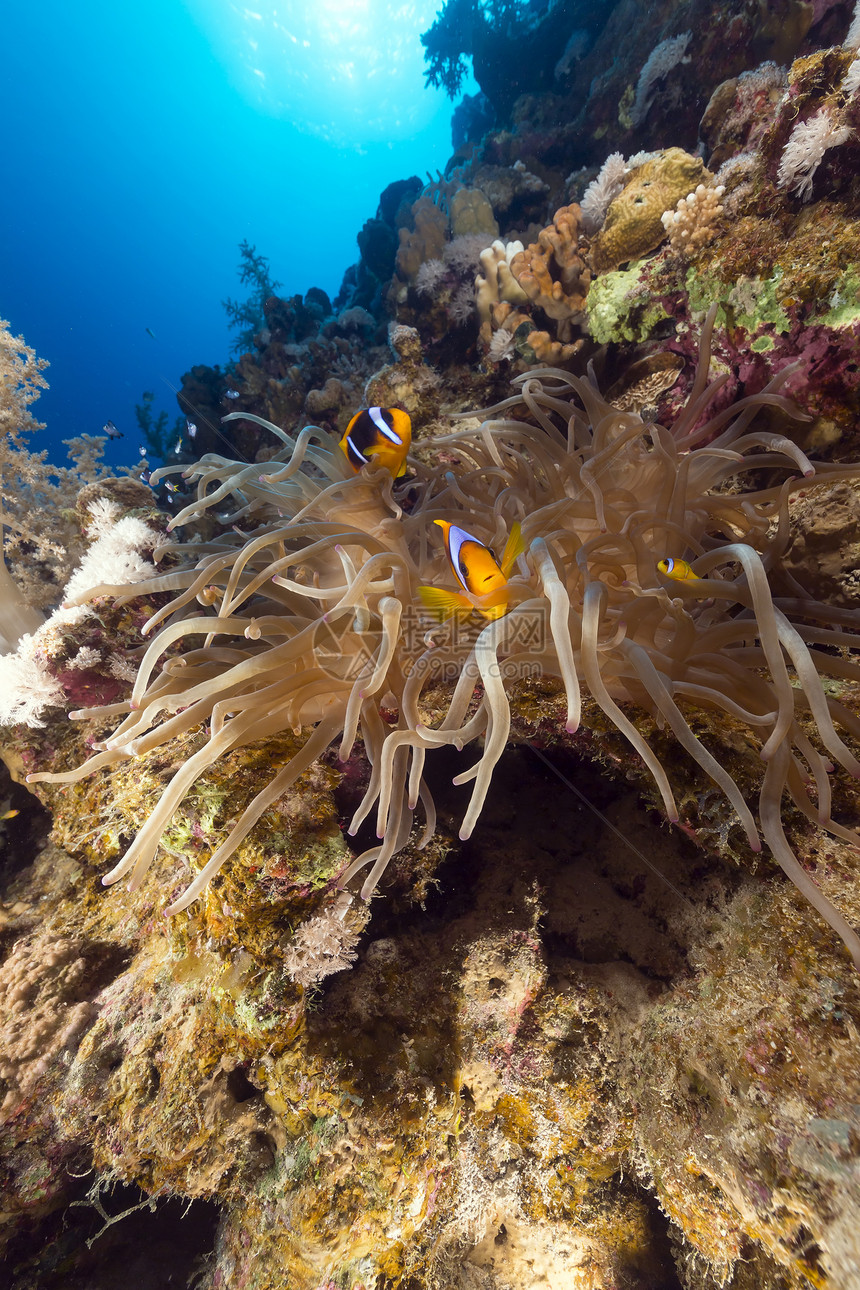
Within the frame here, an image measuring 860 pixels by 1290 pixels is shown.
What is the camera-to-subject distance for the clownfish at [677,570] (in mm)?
1690

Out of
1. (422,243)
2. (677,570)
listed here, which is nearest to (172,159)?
(422,243)

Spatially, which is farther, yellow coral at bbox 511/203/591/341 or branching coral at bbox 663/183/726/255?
yellow coral at bbox 511/203/591/341

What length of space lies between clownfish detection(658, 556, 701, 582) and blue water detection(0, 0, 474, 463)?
6446 centimetres

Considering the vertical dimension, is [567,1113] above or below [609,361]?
below

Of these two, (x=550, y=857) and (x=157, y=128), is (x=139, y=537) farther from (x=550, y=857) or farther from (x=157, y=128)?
(x=157, y=128)

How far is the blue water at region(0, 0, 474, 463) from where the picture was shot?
60.0m

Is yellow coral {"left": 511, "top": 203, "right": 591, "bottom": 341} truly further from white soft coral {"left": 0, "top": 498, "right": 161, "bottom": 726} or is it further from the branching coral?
white soft coral {"left": 0, "top": 498, "right": 161, "bottom": 726}

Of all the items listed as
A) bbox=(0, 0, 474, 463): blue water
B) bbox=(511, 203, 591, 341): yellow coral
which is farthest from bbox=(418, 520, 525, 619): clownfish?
bbox=(0, 0, 474, 463): blue water

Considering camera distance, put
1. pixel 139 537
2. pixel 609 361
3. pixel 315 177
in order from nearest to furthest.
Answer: pixel 139 537 < pixel 609 361 < pixel 315 177

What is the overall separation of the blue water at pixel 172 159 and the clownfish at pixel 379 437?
2497 inches

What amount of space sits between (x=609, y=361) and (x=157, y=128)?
107m

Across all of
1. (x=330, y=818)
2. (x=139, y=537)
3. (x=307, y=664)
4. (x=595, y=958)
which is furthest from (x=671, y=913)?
(x=139, y=537)

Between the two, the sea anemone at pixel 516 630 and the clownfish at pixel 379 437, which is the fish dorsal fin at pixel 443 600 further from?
the clownfish at pixel 379 437

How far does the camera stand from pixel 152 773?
1.86 metres
